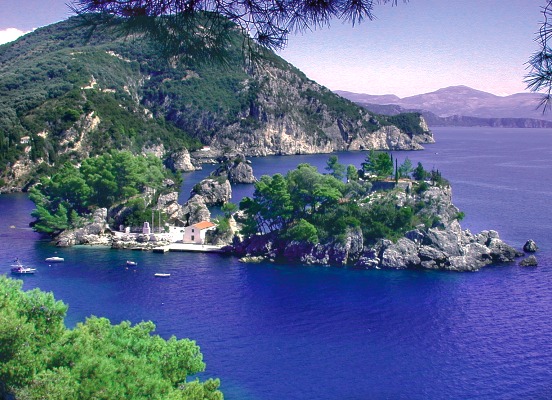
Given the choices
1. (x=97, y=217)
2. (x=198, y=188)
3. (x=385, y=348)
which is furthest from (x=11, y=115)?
(x=385, y=348)

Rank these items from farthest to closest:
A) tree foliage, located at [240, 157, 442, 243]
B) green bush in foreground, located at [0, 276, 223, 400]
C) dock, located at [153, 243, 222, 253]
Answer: dock, located at [153, 243, 222, 253] < tree foliage, located at [240, 157, 442, 243] < green bush in foreground, located at [0, 276, 223, 400]

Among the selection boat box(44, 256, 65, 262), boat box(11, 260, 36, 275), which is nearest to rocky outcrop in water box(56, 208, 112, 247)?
boat box(44, 256, 65, 262)

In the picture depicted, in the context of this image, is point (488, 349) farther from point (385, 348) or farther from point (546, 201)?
point (546, 201)

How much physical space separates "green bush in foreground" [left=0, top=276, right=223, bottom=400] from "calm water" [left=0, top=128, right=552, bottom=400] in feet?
21.1

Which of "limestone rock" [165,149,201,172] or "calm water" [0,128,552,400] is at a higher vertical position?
"limestone rock" [165,149,201,172]

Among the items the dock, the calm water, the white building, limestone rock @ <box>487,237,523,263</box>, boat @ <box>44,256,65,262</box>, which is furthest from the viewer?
the white building

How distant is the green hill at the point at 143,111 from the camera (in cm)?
7825

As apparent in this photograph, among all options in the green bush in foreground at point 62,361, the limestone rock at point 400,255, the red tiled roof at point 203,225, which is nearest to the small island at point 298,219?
the limestone rock at point 400,255

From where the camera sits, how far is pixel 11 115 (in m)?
79.8

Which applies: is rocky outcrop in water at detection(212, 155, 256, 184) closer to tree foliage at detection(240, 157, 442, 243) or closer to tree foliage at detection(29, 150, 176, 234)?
tree foliage at detection(29, 150, 176, 234)

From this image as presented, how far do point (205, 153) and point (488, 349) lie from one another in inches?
3420

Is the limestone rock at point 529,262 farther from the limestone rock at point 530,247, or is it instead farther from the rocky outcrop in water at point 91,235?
the rocky outcrop in water at point 91,235

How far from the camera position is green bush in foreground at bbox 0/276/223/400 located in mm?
12805

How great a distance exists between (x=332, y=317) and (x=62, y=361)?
53.7 ft
